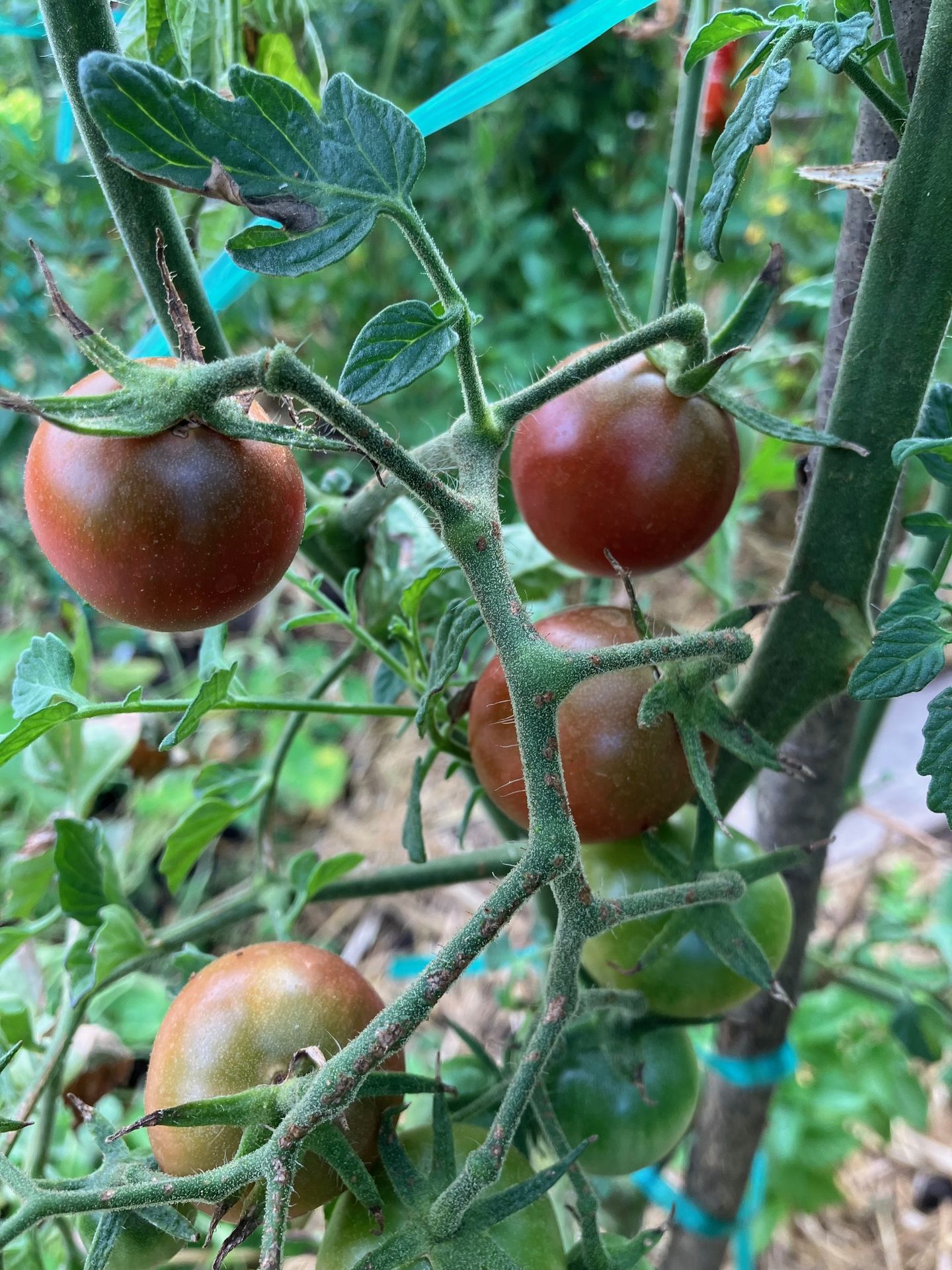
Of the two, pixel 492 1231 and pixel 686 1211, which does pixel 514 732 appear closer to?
pixel 492 1231

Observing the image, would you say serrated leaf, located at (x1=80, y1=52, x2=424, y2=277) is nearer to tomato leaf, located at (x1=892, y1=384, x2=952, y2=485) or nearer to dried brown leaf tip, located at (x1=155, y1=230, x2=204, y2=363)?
dried brown leaf tip, located at (x1=155, y1=230, x2=204, y2=363)

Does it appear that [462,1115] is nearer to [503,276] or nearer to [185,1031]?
[185,1031]

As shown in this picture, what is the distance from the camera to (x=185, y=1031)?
403mm

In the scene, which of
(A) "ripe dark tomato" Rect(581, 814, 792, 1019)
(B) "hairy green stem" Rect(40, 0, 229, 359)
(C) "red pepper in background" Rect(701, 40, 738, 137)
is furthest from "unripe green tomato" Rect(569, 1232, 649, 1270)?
(C) "red pepper in background" Rect(701, 40, 738, 137)

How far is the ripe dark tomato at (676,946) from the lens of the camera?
0.50 meters

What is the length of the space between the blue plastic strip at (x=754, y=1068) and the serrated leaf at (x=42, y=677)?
57cm

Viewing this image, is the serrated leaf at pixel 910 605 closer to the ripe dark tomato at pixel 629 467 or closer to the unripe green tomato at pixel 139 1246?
the ripe dark tomato at pixel 629 467

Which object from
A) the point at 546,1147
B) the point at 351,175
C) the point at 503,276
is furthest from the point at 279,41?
the point at 503,276

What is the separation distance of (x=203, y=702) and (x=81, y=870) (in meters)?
0.19

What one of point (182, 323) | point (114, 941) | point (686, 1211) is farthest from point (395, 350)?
point (686, 1211)

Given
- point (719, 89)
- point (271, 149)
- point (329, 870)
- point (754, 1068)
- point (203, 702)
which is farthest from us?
point (719, 89)

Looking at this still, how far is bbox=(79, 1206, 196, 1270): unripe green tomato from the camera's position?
1.23 feet

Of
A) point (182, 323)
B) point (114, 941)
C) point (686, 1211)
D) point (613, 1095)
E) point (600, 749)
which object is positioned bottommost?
point (686, 1211)

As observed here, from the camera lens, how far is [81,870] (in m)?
0.53
